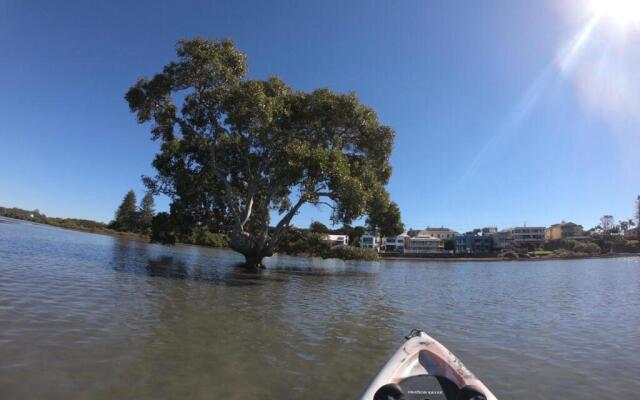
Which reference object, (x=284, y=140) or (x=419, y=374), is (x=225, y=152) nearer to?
(x=284, y=140)

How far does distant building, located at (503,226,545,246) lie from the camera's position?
13168 cm

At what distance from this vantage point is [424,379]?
5.89 m

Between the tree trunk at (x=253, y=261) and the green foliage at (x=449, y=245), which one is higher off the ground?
the green foliage at (x=449, y=245)

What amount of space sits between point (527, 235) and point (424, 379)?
151 metres

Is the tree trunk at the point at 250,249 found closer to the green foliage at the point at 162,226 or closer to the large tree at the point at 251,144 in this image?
the large tree at the point at 251,144

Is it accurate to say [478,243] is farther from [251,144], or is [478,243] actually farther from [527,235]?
[251,144]

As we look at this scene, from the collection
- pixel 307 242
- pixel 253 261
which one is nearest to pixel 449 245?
pixel 307 242

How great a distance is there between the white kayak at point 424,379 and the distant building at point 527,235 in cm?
14107

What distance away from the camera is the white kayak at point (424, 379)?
14.8ft

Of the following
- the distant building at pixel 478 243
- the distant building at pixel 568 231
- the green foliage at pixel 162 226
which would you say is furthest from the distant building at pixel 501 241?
the green foliage at pixel 162 226

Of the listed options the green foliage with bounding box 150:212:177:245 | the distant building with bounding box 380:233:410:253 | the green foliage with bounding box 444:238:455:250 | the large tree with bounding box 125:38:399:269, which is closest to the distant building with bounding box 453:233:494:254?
the green foliage with bounding box 444:238:455:250

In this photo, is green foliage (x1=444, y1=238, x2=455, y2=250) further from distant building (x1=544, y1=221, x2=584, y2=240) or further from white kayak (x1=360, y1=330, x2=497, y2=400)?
white kayak (x1=360, y1=330, x2=497, y2=400)

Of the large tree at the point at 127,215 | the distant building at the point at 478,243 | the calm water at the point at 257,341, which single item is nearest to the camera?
the calm water at the point at 257,341

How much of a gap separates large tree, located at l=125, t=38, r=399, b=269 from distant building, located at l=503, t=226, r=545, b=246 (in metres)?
122
